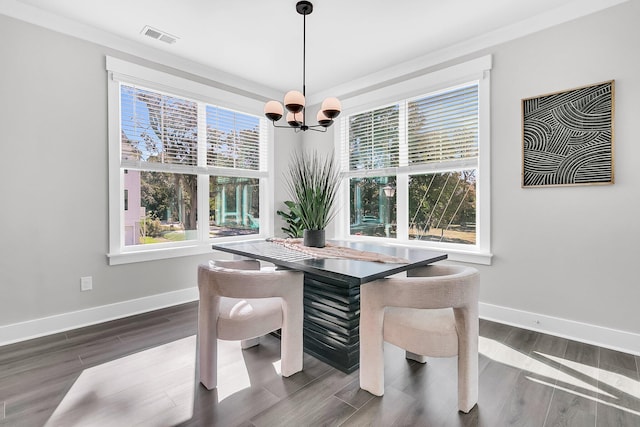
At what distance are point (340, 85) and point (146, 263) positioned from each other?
3217 mm

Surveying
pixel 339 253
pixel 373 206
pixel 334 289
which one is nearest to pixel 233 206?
pixel 373 206

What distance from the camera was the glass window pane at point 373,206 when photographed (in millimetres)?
3954

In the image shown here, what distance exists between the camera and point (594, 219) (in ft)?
8.33

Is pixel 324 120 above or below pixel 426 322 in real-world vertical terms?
above

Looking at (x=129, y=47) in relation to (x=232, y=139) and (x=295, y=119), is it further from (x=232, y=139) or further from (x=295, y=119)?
(x=295, y=119)

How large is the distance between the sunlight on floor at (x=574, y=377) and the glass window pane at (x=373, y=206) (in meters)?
1.85

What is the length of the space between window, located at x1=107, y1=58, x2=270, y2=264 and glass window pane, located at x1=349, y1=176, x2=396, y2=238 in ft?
4.37

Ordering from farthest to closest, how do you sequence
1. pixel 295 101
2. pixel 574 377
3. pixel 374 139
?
1. pixel 374 139
2. pixel 295 101
3. pixel 574 377

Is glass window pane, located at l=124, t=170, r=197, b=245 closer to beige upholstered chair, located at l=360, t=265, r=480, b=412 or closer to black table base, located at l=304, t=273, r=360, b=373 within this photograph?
black table base, located at l=304, t=273, r=360, b=373

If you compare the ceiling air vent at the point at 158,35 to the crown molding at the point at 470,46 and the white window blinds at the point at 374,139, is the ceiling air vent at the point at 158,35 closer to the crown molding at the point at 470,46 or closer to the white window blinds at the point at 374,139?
the crown molding at the point at 470,46

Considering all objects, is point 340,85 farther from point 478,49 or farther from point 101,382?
point 101,382

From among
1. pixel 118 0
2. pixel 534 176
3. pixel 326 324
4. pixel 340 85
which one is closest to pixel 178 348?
pixel 326 324

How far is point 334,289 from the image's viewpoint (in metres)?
2.19

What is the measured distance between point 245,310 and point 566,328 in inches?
104
